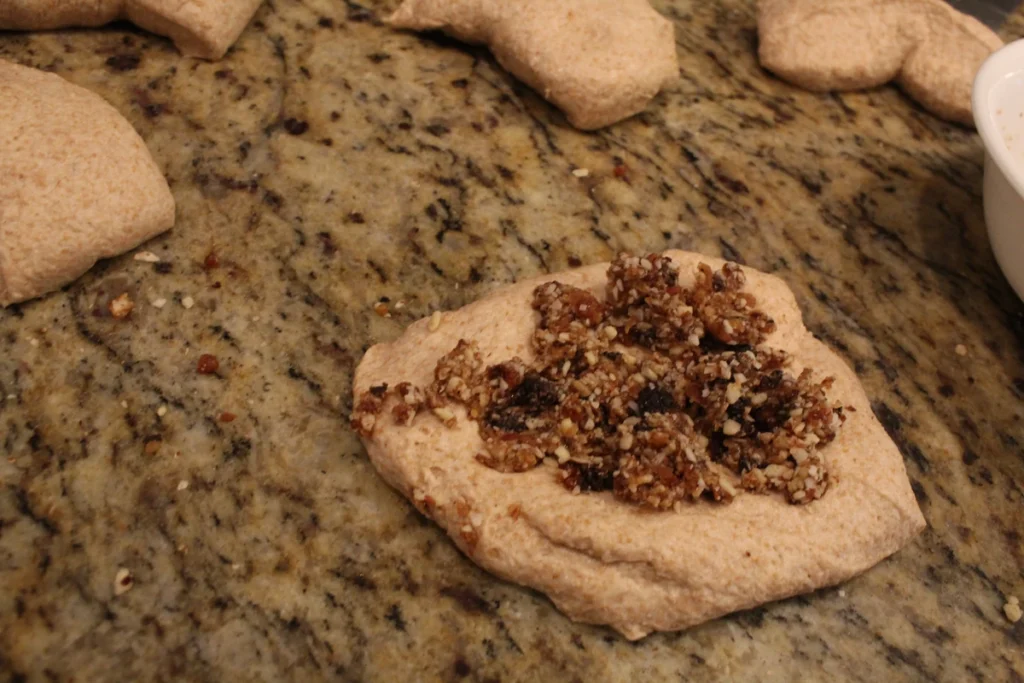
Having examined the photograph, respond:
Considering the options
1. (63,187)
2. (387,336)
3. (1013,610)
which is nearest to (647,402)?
(387,336)

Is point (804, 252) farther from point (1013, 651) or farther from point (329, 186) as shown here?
point (329, 186)

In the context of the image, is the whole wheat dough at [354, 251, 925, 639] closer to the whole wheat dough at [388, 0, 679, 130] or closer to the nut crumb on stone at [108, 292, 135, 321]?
the nut crumb on stone at [108, 292, 135, 321]

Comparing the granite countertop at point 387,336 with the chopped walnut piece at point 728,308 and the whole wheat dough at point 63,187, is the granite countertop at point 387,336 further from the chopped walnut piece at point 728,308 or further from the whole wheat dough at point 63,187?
the chopped walnut piece at point 728,308

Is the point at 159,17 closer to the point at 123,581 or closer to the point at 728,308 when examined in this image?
the point at 123,581

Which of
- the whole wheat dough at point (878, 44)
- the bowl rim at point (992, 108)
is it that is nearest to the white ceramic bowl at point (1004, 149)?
the bowl rim at point (992, 108)

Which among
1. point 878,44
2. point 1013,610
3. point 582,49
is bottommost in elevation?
point 1013,610

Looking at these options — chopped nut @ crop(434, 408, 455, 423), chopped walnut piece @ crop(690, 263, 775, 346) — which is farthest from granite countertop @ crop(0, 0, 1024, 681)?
chopped walnut piece @ crop(690, 263, 775, 346)
